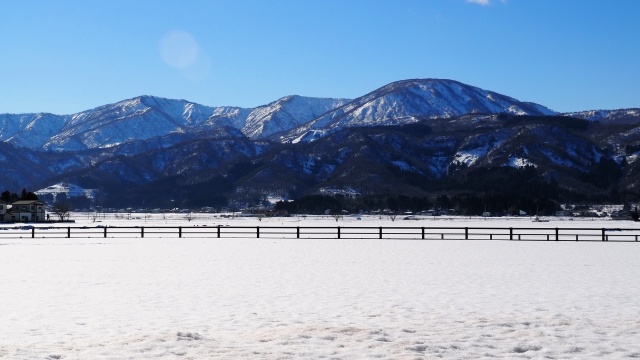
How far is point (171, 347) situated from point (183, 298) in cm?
661

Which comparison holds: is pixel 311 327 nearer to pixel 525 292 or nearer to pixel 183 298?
pixel 183 298

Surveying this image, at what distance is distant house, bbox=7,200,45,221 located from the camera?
144875 mm

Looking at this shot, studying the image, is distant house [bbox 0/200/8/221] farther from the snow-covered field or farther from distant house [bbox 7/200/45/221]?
the snow-covered field

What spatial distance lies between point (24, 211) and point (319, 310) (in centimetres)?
14549

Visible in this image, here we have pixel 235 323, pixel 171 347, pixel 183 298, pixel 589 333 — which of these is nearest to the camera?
pixel 171 347

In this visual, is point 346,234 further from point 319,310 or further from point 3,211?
point 3,211

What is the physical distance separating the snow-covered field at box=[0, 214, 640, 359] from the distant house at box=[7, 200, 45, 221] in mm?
126113

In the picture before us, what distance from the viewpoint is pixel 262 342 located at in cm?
1249

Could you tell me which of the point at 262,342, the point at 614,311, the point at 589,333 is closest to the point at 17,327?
the point at 262,342

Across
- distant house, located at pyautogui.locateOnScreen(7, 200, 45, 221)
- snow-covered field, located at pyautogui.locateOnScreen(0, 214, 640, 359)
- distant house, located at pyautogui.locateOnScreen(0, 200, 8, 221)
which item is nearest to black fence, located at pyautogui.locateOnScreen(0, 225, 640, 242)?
snow-covered field, located at pyautogui.locateOnScreen(0, 214, 640, 359)

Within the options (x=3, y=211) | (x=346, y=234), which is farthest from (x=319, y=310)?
(x=3, y=211)

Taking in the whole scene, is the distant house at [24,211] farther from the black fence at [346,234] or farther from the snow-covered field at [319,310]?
the snow-covered field at [319,310]

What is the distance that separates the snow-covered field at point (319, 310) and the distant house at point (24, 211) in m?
126

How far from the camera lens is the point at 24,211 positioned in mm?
147375
